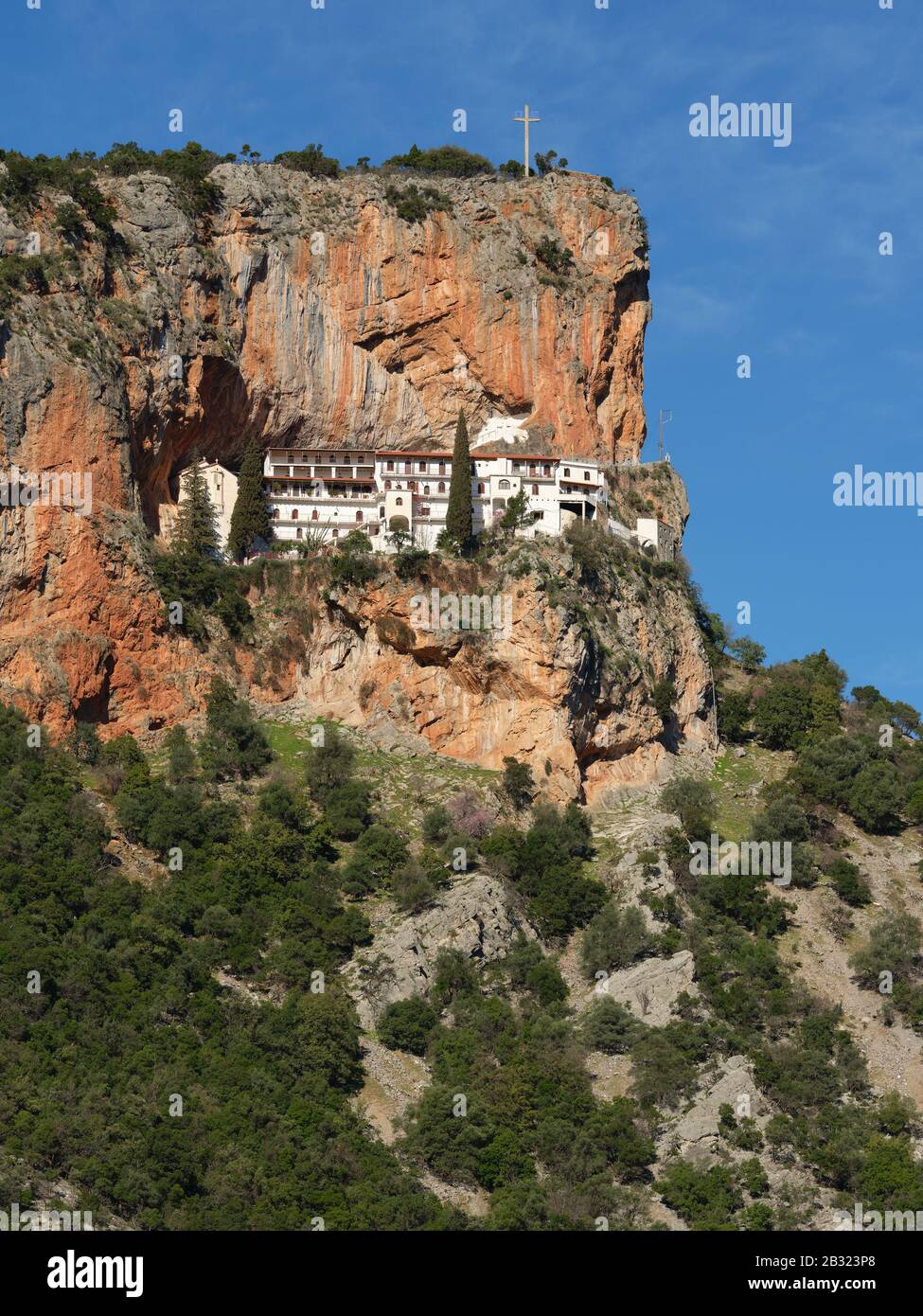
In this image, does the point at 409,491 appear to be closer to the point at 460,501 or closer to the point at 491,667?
the point at 460,501

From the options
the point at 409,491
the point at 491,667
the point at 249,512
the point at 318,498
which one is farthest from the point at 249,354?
the point at 491,667

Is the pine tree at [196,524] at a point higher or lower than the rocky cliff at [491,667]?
higher

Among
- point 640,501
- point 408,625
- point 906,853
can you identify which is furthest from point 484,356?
point 906,853

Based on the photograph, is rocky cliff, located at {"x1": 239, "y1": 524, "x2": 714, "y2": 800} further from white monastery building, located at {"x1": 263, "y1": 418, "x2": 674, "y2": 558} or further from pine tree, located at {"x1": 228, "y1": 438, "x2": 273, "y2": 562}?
white monastery building, located at {"x1": 263, "y1": 418, "x2": 674, "y2": 558}

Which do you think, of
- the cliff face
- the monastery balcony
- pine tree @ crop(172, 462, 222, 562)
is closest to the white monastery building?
the monastery balcony

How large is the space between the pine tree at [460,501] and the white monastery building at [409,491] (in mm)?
1301

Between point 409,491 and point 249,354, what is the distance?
9634 millimetres

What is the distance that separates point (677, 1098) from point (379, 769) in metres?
18.6

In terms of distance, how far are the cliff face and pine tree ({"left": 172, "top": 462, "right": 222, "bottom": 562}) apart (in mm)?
1342

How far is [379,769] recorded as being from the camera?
75312 millimetres

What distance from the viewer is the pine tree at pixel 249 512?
82.5m

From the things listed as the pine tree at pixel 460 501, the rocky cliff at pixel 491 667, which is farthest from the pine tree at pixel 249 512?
the pine tree at pixel 460 501

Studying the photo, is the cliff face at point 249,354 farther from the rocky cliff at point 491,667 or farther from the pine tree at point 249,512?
the rocky cliff at point 491,667

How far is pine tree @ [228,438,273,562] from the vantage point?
3248 inches
